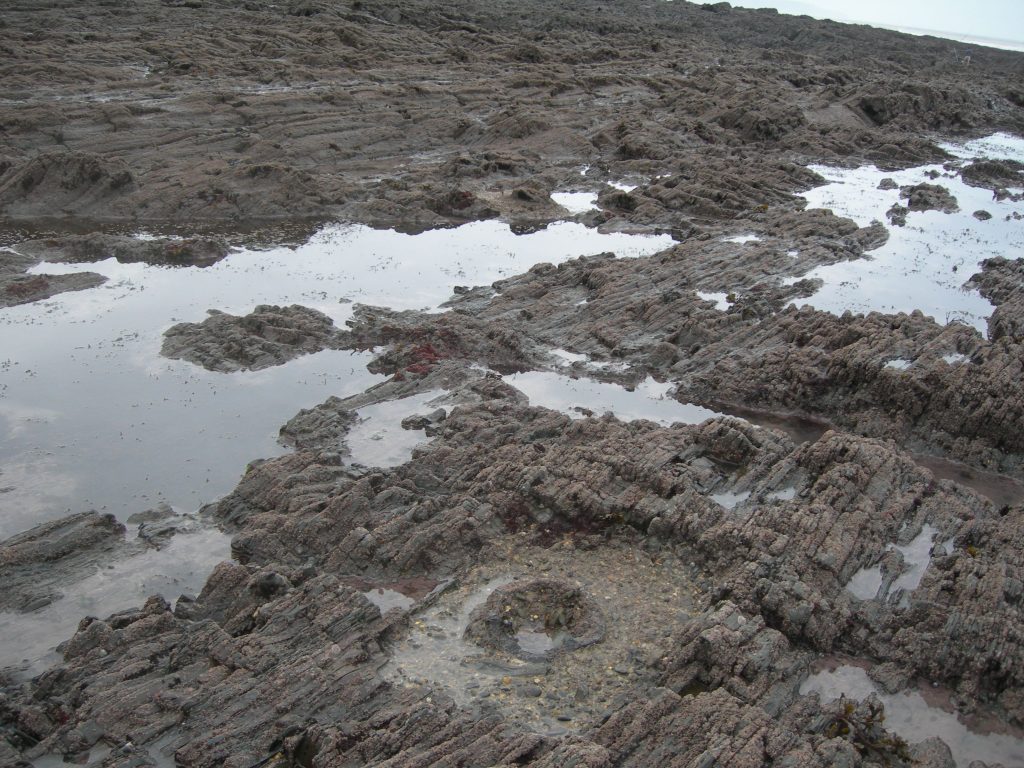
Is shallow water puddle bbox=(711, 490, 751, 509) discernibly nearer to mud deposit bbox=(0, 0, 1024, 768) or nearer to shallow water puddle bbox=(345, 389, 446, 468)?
mud deposit bbox=(0, 0, 1024, 768)

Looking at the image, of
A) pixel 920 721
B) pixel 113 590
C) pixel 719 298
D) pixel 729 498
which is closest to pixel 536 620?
pixel 729 498

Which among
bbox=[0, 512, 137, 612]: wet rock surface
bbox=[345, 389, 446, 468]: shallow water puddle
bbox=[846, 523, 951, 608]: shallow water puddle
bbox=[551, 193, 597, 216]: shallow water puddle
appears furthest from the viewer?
bbox=[551, 193, 597, 216]: shallow water puddle

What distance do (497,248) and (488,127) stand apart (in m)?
19.2

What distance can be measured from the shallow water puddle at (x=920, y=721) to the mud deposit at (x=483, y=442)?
7 centimetres

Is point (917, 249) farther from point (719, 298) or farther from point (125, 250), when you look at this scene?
point (125, 250)

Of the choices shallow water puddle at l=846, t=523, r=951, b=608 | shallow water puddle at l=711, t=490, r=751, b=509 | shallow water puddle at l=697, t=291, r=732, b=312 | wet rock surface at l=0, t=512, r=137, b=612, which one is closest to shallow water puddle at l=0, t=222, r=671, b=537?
wet rock surface at l=0, t=512, r=137, b=612

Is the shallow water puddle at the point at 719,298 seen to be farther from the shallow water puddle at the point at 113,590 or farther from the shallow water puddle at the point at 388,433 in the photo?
the shallow water puddle at the point at 113,590

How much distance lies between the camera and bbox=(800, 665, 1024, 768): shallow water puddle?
14180 millimetres

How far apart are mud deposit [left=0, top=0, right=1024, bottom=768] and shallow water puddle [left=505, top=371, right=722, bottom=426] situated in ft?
0.71

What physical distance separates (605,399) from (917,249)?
24148 mm

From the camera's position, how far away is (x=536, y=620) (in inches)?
633

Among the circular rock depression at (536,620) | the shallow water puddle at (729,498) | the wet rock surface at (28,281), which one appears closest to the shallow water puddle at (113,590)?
the circular rock depression at (536,620)

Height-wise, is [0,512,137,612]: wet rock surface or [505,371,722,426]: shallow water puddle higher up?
[505,371,722,426]: shallow water puddle

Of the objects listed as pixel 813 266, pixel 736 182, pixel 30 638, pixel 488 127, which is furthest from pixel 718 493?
pixel 488 127
